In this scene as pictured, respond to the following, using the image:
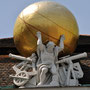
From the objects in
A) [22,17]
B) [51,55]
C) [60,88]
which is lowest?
[60,88]

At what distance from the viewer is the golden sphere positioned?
16672 mm

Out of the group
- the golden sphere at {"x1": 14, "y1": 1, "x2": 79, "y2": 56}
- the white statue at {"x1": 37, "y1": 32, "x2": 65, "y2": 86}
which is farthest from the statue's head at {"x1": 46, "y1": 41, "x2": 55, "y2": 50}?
the golden sphere at {"x1": 14, "y1": 1, "x2": 79, "y2": 56}

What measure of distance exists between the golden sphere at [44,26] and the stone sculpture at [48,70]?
0.24 metres

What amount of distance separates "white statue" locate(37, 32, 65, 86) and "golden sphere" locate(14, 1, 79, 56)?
7.9 inches

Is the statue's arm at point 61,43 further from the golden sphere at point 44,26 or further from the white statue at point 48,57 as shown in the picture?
the golden sphere at point 44,26

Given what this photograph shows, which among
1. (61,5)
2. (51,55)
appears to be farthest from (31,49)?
(61,5)

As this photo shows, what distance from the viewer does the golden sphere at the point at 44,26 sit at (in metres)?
16.7

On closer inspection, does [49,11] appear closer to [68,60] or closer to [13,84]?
[68,60]

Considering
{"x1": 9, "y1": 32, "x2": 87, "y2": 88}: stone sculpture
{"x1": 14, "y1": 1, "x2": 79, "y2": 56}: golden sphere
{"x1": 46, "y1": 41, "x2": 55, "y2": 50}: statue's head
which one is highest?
{"x1": 14, "y1": 1, "x2": 79, "y2": 56}: golden sphere

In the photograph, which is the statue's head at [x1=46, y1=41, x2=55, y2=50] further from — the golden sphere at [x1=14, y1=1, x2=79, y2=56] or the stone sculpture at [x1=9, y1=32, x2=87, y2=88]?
the golden sphere at [x1=14, y1=1, x2=79, y2=56]

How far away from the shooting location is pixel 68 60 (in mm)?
16844

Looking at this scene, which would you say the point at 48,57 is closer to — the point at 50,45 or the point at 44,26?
the point at 50,45

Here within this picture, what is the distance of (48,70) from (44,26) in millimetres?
1386

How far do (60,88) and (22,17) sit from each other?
2.82 m
